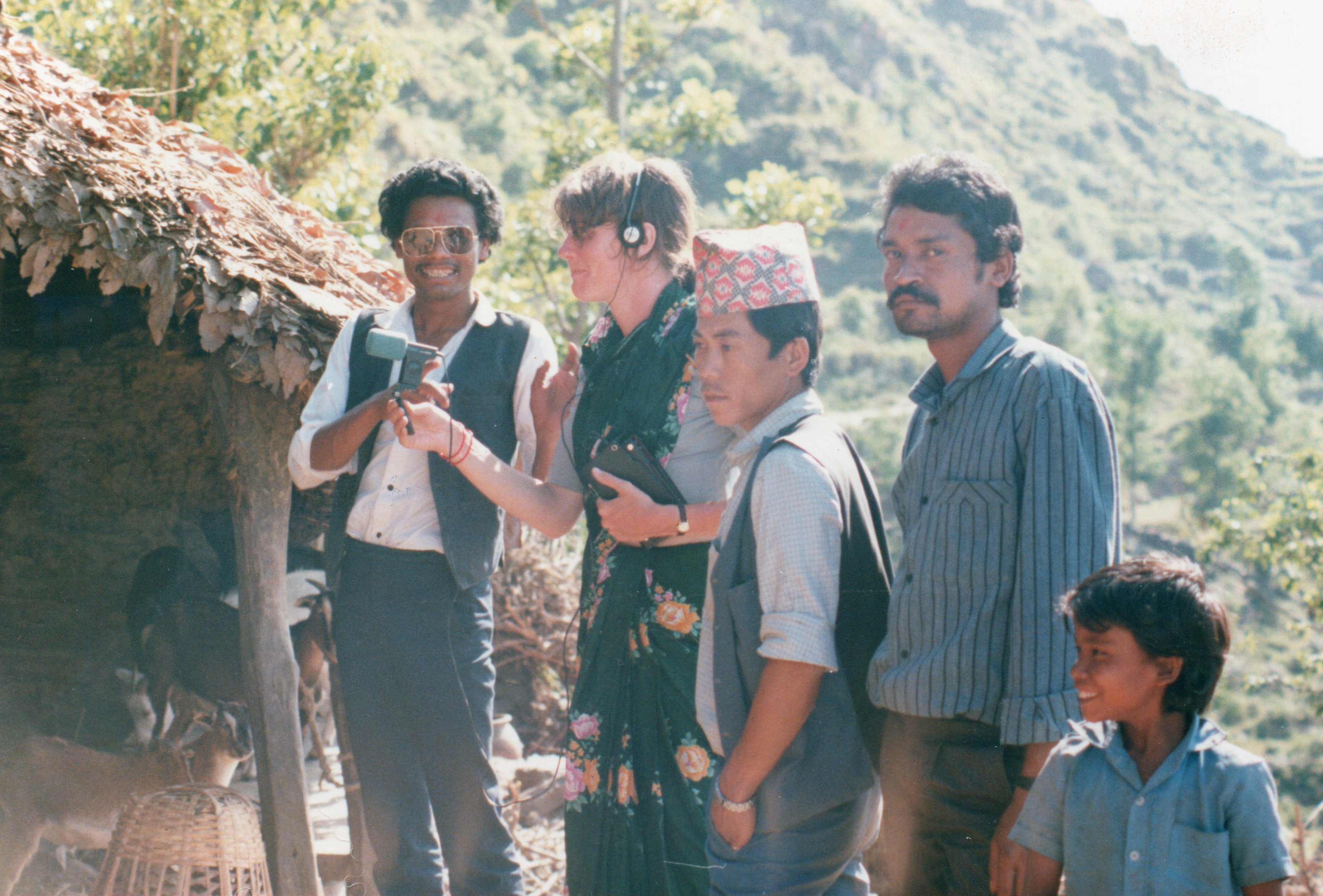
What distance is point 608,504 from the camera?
246cm

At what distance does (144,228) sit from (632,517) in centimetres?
202

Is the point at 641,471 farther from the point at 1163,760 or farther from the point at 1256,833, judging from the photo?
the point at 1256,833

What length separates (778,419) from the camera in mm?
2129

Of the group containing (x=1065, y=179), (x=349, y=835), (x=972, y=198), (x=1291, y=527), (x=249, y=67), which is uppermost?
(x=1065, y=179)

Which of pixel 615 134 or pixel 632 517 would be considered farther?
pixel 615 134

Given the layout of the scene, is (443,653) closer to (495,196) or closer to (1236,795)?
(495,196)

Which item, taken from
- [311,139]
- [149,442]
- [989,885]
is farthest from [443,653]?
[311,139]

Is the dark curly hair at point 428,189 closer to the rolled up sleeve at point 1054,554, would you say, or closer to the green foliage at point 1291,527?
the rolled up sleeve at point 1054,554

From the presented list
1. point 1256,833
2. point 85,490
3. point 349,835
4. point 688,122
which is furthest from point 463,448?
point 688,122

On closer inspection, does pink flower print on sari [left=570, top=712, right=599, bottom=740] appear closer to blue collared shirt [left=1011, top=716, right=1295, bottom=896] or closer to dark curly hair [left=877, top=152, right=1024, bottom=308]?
blue collared shirt [left=1011, top=716, right=1295, bottom=896]

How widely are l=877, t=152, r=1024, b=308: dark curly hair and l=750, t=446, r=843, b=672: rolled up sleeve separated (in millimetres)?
557

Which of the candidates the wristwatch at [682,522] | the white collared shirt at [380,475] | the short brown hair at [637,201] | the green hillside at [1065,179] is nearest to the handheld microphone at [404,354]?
the white collared shirt at [380,475]

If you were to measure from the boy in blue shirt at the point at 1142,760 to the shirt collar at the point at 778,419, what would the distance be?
1.99 feet

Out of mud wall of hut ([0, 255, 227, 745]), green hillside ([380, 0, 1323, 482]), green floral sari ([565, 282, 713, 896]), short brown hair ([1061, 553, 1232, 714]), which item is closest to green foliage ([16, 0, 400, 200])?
Answer: mud wall of hut ([0, 255, 227, 745])
